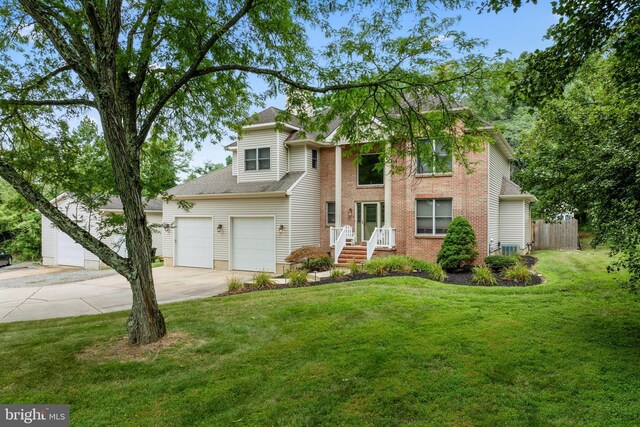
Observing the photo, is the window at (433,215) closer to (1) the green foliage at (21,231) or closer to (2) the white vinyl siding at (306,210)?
(2) the white vinyl siding at (306,210)

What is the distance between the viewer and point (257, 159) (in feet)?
53.5

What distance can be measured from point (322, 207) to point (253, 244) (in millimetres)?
3315

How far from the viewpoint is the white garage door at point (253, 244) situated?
49.6 feet

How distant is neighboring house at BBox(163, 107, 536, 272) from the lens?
14.4 meters

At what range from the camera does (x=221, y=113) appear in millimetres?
8578

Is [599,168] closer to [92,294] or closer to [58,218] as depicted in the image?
[58,218]

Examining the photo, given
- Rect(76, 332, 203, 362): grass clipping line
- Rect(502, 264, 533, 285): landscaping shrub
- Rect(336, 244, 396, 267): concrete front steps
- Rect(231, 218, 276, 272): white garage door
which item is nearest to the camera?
Rect(76, 332, 203, 362): grass clipping line

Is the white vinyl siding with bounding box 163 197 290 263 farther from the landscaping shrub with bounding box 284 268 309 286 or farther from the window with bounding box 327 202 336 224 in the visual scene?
the landscaping shrub with bounding box 284 268 309 286

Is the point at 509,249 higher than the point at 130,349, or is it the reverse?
the point at 509,249

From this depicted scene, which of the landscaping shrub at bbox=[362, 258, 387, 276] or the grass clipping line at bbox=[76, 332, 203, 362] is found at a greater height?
the landscaping shrub at bbox=[362, 258, 387, 276]

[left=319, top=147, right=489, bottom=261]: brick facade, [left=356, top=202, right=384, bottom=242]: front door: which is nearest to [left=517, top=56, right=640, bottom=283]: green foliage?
[left=319, top=147, right=489, bottom=261]: brick facade

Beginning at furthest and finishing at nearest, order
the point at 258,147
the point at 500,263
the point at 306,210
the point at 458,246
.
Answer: the point at 258,147 < the point at 306,210 < the point at 458,246 < the point at 500,263

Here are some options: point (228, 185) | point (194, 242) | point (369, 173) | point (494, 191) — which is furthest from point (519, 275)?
point (194, 242)

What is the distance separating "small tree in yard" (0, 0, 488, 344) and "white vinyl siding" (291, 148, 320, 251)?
7.48 metres
